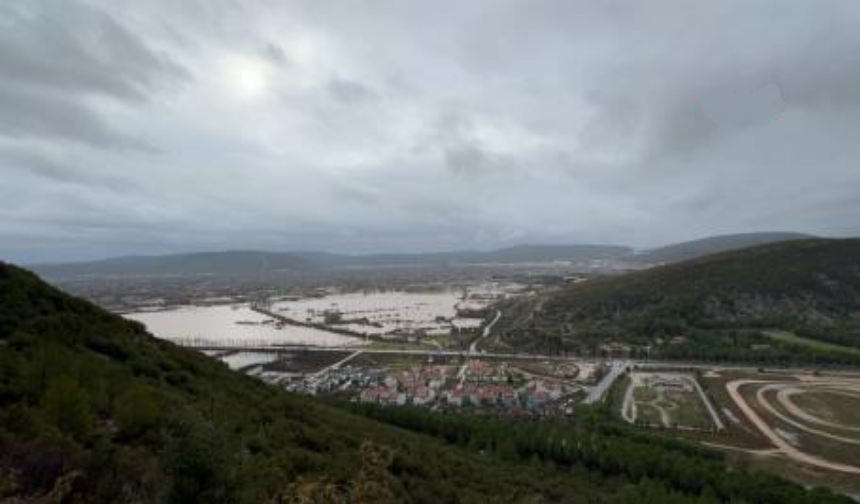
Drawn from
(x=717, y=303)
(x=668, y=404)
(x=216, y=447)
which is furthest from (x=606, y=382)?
(x=717, y=303)

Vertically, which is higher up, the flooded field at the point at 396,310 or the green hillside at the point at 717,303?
the green hillside at the point at 717,303

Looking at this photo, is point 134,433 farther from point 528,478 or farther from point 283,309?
point 283,309

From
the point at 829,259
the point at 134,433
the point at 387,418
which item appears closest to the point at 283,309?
the point at 387,418

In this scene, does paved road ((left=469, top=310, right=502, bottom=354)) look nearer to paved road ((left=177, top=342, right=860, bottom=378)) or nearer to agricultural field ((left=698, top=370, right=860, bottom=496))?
paved road ((left=177, top=342, right=860, bottom=378))

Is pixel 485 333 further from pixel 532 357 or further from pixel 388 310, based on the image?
pixel 388 310

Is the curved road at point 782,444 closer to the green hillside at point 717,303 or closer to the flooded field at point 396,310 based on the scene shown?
the green hillside at point 717,303

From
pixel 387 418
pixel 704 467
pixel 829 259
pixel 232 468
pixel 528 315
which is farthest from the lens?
pixel 829 259

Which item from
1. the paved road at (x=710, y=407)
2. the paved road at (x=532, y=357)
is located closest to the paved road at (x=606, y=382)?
the paved road at (x=532, y=357)
